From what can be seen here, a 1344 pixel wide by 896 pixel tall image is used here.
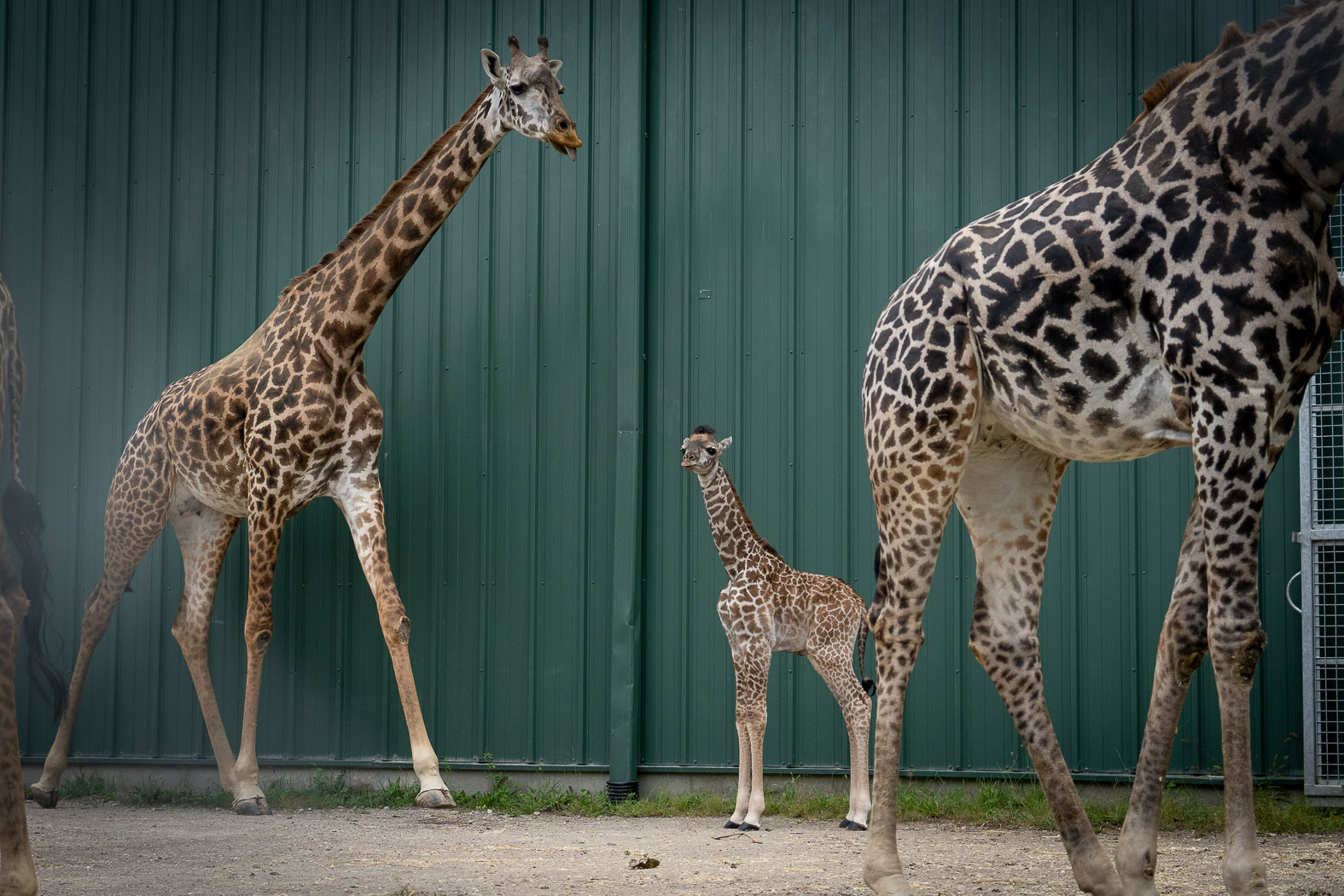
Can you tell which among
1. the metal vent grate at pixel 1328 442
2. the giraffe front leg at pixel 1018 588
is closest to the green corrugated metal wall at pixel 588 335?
the metal vent grate at pixel 1328 442

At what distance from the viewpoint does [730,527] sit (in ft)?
21.7

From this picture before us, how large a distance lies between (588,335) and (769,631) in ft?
8.33

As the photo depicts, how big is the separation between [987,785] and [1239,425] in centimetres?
403

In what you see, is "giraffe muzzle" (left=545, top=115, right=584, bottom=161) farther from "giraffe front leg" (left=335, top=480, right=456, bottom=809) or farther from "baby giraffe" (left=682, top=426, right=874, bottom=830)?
Result: "giraffe front leg" (left=335, top=480, right=456, bottom=809)

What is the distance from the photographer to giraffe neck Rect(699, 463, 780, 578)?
655 centimetres

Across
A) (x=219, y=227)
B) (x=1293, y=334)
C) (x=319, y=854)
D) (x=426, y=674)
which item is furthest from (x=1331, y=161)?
(x=219, y=227)

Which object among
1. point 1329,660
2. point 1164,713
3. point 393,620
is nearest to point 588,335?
point 393,620

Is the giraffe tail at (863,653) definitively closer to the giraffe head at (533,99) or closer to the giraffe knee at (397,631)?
the giraffe knee at (397,631)

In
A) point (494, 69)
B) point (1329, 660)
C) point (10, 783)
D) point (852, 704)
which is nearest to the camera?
point (10, 783)

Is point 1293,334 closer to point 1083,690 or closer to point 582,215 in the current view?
point 1083,690

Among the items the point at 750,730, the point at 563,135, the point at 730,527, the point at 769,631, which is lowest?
the point at 750,730

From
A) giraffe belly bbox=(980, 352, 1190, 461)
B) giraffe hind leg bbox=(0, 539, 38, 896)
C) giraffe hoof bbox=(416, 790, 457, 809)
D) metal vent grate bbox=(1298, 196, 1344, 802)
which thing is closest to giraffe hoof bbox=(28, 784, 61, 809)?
giraffe hoof bbox=(416, 790, 457, 809)

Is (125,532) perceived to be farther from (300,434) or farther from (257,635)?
(300,434)

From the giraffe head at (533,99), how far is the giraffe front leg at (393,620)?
86.0 inches
